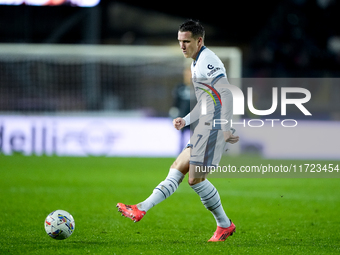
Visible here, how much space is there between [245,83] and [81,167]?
22.7 ft

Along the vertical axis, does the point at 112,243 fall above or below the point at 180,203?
above

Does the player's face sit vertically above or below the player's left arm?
above

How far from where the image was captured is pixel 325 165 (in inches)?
530

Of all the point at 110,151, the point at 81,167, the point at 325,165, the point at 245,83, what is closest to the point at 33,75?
the point at 110,151

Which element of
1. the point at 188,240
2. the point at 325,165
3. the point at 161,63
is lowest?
the point at 325,165

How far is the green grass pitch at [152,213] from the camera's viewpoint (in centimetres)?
441

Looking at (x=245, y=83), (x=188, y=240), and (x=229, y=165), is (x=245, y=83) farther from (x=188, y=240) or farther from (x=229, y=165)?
(x=188, y=240)

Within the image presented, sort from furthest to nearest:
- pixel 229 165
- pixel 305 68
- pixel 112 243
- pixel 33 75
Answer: pixel 305 68, pixel 33 75, pixel 229 165, pixel 112 243

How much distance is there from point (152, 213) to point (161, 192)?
2202 millimetres

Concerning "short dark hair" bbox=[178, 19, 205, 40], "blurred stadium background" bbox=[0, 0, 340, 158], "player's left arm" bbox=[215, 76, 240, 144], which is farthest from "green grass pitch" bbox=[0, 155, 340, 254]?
"blurred stadium background" bbox=[0, 0, 340, 158]

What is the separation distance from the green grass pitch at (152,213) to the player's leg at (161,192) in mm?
319

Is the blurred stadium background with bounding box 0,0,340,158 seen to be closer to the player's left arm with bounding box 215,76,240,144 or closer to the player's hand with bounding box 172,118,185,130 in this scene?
the player's hand with bounding box 172,118,185,130

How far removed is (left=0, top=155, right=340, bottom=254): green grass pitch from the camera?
4.41 m

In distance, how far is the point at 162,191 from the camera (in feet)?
14.5
